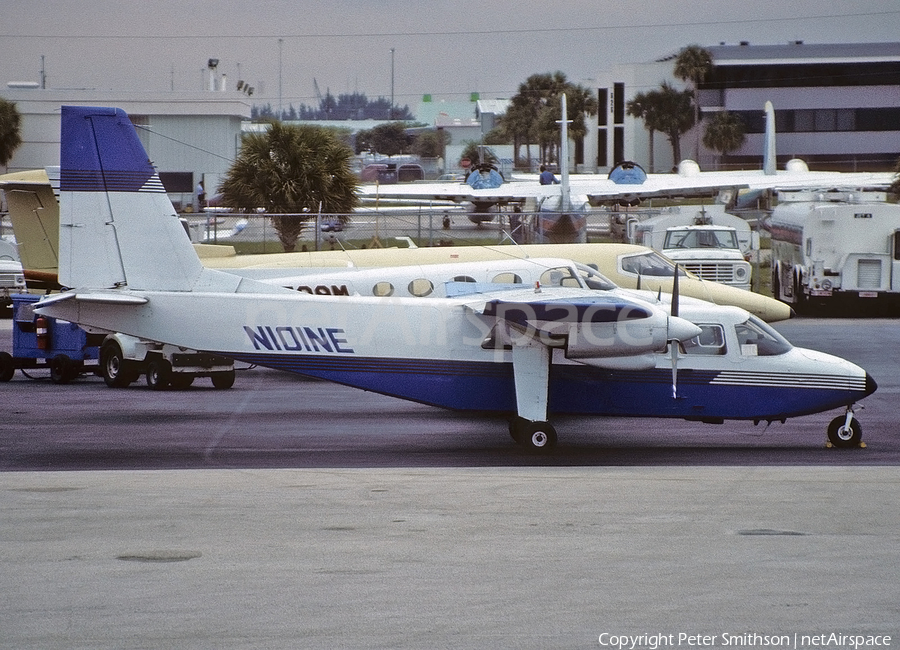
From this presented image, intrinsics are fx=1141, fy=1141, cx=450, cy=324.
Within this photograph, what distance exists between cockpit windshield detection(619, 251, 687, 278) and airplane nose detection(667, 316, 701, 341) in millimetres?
8807

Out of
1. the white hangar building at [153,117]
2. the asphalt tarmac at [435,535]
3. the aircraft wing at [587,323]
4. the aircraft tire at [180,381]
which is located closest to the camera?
the asphalt tarmac at [435,535]

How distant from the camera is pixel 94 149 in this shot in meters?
15.3

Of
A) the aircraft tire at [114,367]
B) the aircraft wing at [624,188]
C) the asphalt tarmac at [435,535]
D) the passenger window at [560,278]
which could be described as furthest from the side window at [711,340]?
the aircraft wing at [624,188]

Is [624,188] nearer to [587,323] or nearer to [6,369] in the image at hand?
[6,369]

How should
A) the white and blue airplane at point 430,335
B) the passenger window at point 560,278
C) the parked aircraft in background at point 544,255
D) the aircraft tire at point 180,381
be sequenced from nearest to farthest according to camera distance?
the white and blue airplane at point 430,335 → the passenger window at point 560,278 → the aircraft tire at point 180,381 → the parked aircraft in background at point 544,255

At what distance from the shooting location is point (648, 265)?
24.6 m

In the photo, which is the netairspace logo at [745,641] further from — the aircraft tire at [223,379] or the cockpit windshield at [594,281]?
the aircraft tire at [223,379]

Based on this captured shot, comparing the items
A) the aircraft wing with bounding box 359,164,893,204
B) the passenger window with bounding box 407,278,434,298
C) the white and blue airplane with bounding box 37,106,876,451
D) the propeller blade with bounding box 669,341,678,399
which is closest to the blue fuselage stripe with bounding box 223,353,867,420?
the white and blue airplane with bounding box 37,106,876,451

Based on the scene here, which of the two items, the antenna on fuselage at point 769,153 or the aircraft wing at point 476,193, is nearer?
the aircraft wing at point 476,193

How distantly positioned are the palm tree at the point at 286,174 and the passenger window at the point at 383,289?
55.7 ft

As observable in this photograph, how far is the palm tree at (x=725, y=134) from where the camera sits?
326ft

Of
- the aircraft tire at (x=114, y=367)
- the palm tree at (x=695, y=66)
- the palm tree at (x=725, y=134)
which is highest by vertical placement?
the palm tree at (x=695, y=66)

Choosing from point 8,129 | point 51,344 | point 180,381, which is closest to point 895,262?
point 180,381

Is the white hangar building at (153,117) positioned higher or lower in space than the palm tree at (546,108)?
lower
